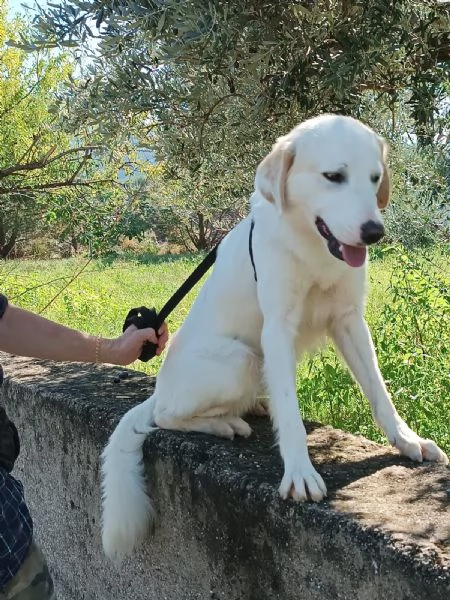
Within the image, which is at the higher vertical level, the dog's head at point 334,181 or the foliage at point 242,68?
the foliage at point 242,68

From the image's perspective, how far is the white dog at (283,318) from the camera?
230 cm

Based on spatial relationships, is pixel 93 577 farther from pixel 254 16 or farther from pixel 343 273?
pixel 254 16

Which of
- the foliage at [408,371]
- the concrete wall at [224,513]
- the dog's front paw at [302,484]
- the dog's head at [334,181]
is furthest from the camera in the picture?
the foliage at [408,371]

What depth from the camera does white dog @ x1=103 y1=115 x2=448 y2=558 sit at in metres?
2.30

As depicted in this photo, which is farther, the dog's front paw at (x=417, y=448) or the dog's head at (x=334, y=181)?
the dog's front paw at (x=417, y=448)

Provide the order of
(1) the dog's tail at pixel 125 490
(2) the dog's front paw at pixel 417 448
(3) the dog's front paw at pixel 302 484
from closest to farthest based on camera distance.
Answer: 1. (3) the dog's front paw at pixel 302 484
2. (2) the dog's front paw at pixel 417 448
3. (1) the dog's tail at pixel 125 490

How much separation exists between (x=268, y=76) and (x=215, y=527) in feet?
5.67

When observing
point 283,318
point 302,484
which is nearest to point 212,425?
point 283,318

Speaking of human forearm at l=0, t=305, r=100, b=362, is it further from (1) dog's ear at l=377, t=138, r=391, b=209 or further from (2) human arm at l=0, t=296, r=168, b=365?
(1) dog's ear at l=377, t=138, r=391, b=209

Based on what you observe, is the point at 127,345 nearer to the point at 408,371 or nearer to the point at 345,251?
the point at 345,251

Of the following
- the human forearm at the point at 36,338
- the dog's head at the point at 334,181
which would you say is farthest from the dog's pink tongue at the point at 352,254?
the human forearm at the point at 36,338

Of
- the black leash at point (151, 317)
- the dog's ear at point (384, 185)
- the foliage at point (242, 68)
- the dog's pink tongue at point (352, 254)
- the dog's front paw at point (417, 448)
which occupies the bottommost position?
the dog's front paw at point (417, 448)

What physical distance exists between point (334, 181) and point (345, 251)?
225 mm

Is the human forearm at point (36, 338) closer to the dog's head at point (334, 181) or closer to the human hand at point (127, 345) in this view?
the human hand at point (127, 345)
